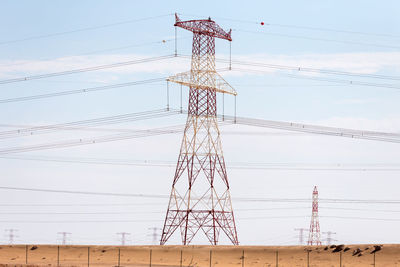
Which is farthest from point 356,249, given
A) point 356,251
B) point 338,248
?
point 338,248

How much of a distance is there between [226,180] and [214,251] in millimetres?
16496

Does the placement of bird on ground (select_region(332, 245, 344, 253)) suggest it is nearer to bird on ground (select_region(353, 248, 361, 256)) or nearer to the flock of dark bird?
the flock of dark bird

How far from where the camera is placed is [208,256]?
103062 millimetres

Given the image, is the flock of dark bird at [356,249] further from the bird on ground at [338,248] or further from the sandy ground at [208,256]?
the sandy ground at [208,256]

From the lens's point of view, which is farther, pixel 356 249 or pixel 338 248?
pixel 338 248

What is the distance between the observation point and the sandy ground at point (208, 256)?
327 feet

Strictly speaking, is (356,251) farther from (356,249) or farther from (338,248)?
(338,248)

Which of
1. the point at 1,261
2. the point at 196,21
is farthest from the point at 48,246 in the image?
the point at 196,21

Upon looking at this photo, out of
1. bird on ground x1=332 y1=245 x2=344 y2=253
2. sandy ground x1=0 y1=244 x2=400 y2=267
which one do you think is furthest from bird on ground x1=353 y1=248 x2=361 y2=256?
bird on ground x1=332 y1=245 x2=344 y2=253

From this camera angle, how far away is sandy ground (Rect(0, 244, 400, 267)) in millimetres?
99688

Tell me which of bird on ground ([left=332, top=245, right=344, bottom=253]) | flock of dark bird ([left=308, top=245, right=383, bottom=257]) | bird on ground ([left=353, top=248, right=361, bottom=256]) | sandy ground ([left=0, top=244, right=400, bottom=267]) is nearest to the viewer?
sandy ground ([left=0, top=244, right=400, bottom=267])

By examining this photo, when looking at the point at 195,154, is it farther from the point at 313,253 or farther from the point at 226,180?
the point at 313,253

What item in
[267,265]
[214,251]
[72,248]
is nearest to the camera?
[267,265]

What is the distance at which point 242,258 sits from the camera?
4107 inches
